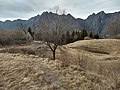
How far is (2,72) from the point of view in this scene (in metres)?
10.7

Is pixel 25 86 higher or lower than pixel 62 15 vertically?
lower

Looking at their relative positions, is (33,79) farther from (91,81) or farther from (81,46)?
(81,46)

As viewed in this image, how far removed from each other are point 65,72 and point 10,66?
136 inches

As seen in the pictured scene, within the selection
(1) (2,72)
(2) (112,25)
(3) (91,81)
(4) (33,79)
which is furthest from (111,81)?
(2) (112,25)

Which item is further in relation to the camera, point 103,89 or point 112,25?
point 112,25

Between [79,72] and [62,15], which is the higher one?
[62,15]

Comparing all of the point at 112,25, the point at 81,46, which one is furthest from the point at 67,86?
the point at 112,25

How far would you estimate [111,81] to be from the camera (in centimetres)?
846

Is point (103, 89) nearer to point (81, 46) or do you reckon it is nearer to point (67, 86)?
point (67, 86)

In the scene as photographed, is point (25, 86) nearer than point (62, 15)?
Yes

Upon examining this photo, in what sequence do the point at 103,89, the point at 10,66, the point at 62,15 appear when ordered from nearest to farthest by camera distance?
the point at 103,89 < the point at 10,66 < the point at 62,15

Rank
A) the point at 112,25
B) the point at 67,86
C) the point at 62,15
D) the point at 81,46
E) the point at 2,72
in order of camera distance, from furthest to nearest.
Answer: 1. the point at 112,25
2. the point at 81,46
3. the point at 62,15
4. the point at 2,72
5. the point at 67,86

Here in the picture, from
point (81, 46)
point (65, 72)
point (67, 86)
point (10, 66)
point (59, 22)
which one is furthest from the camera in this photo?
point (81, 46)

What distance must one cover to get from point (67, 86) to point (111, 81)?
5.88 feet
